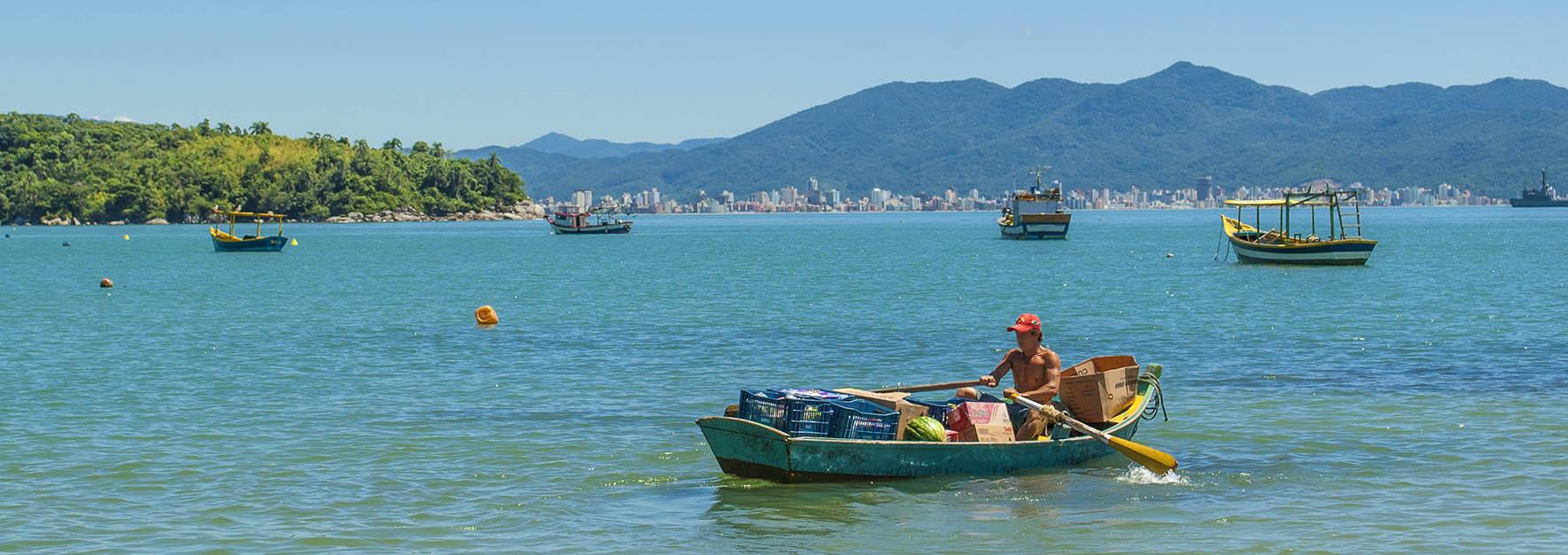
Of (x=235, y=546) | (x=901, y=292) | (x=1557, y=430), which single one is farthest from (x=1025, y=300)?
(x=235, y=546)

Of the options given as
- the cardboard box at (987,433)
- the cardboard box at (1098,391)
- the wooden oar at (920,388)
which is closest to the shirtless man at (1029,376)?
the cardboard box at (1098,391)

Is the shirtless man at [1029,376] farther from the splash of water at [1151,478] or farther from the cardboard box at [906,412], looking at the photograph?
the splash of water at [1151,478]

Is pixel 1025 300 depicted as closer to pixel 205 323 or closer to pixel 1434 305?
pixel 1434 305

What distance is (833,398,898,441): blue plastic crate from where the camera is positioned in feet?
66.5

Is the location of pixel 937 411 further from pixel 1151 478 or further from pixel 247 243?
pixel 247 243

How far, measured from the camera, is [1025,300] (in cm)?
6344

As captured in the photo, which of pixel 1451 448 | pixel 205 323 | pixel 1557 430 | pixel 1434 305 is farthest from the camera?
pixel 1434 305

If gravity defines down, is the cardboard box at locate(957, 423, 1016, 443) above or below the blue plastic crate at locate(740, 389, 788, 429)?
below

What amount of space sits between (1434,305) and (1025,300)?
15.2 meters

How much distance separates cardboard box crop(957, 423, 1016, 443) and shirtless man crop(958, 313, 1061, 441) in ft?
1.51

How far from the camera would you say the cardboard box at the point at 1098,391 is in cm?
2234

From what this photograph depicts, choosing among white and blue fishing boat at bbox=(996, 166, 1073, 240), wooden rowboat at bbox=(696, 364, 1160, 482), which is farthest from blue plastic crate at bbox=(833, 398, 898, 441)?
white and blue fishing boat at bbox=(996, 166, 1073, 240)

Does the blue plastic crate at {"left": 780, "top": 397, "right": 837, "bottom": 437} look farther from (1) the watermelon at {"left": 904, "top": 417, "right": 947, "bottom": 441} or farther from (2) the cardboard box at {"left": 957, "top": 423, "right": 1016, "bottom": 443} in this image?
(2) the cardboard box at {"left": 957, "top": 423, "right": 1016, "bottom": 443}

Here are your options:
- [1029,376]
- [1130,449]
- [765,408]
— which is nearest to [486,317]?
[1029,376]
